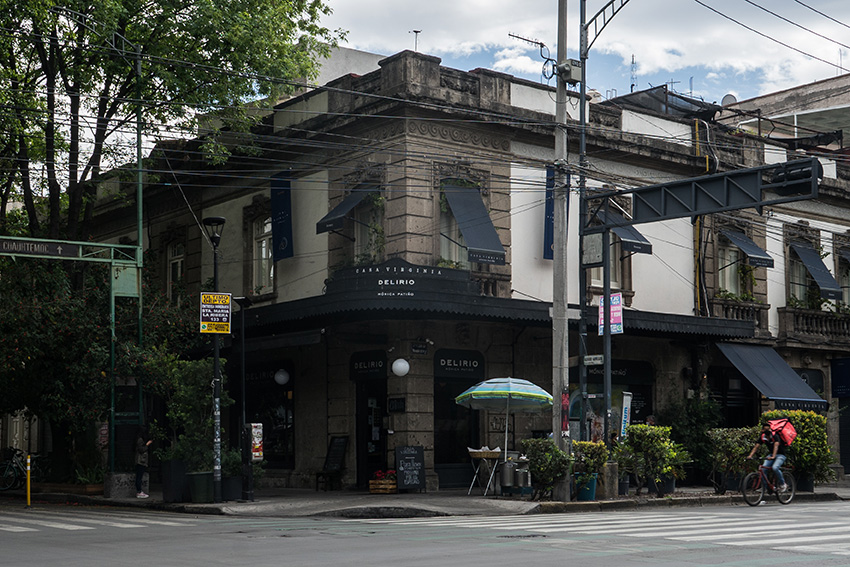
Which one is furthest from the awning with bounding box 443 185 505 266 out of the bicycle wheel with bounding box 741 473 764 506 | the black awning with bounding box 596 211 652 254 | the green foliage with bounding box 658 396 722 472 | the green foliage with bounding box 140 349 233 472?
the green foliage with bounding box 658 396 722 472

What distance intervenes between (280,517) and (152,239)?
17.8 m

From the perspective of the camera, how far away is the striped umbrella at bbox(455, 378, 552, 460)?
22453 millimetres

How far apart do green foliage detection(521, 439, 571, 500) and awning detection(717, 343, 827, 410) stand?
1159 cm

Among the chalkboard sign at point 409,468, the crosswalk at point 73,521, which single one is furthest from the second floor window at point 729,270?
the crosswalk at point 73,521

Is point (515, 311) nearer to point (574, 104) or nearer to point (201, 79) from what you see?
point (574, 104)

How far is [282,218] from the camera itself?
1110 inches

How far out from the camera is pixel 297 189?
2823cm

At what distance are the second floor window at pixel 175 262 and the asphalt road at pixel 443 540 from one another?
15017 millimetres

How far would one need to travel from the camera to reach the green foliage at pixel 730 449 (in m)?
23.2

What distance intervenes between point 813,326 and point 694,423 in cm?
710

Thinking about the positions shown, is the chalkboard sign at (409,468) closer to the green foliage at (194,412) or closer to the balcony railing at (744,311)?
the green foliage at (194,412)

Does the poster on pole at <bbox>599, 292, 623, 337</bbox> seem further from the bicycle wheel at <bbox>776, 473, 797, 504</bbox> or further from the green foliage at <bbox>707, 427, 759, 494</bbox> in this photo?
the bicycle wheel at <bbox>776, 473, 797, 504</bbox>

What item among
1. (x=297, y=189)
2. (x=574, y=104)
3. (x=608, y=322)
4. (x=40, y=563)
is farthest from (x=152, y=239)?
(x=40, y=563)

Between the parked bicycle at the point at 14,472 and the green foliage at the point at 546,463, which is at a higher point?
the green foliage at the point at 546,463
